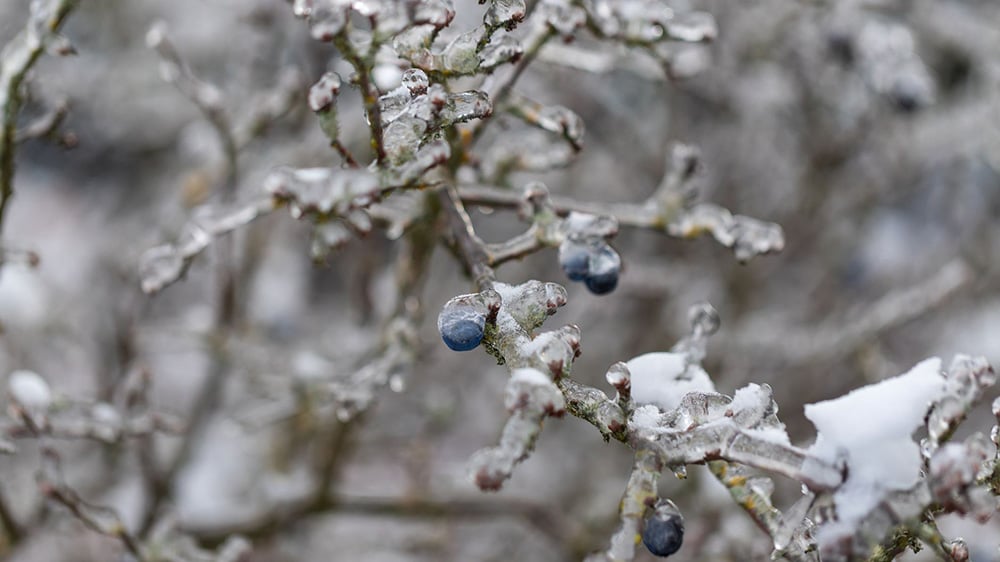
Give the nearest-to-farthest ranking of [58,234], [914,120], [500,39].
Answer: [500,39]
[914,120]
[58,234]

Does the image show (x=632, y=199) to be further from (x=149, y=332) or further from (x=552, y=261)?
(x=149, y=332)

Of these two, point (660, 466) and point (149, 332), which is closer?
point (660, 466)

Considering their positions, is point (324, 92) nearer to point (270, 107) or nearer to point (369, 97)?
point (369, 97)

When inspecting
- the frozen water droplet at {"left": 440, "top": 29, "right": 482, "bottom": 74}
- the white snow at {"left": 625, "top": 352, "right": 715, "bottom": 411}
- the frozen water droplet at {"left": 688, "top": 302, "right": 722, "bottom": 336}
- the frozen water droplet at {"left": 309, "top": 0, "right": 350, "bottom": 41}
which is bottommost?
the frozen water droplet at {"left": 688, "top": 302, "right": 722, "bottom": 336}

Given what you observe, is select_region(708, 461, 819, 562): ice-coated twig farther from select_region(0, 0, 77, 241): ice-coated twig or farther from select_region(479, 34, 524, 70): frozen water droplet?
select_region(0, 0, 77, 241): ice-coated twig

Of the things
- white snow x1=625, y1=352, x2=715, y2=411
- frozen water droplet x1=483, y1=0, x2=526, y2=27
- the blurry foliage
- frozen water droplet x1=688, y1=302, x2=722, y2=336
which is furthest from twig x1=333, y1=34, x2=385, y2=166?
frozen water droplet x1=688, y1=302, x2=722, y2=336

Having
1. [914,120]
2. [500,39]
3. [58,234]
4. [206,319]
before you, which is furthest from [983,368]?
[58,234]
